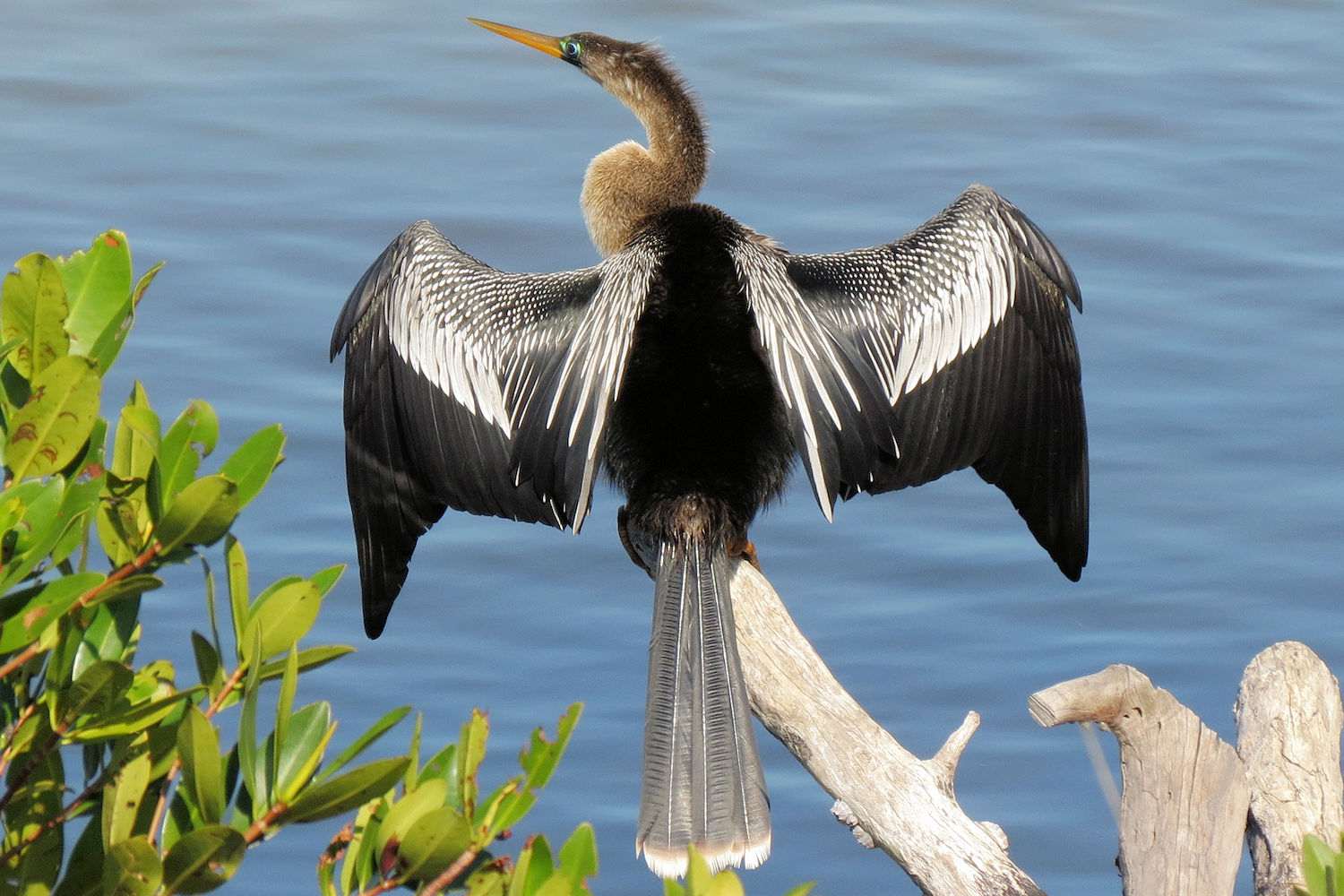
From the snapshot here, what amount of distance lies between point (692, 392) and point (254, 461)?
5.80 feet

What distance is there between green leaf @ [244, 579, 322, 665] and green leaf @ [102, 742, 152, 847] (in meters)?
0.18

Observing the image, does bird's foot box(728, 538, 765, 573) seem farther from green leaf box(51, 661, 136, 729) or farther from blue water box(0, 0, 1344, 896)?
green leaf box(51, 661, 136, 729)

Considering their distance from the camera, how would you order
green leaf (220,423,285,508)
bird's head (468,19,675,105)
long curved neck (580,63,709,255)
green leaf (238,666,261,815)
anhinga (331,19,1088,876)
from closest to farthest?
green leaf (238,666,261,815), green leaf (220,423,285,508), anhinga (331,19,1088,876), long curved neck (580,63,709,255), bird's head (468,19,675,105)

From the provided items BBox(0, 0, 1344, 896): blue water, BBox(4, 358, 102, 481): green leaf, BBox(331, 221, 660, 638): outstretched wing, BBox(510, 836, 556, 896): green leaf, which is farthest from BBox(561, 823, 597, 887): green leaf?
BBox(0, 0, 1344, 896): blue water

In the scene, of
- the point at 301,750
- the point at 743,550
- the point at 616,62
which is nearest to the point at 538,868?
the point at 301,750

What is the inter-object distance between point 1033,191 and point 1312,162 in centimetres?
130

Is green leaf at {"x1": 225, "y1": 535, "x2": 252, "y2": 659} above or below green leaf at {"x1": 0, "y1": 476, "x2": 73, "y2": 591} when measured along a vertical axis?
below

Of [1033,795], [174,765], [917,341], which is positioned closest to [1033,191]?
[1033,795]

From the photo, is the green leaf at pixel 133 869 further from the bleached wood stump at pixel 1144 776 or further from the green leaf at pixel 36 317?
the bleached wood stump at pixel 1144 776

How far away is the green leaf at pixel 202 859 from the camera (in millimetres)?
2025

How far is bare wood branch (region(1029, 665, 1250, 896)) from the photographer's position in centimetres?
332

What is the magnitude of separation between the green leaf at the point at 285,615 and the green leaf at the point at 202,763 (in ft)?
0.48

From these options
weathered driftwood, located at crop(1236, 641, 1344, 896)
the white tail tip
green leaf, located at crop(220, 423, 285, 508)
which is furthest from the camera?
weathered driftwood, located at crop(1236, 641, 1344, 896)

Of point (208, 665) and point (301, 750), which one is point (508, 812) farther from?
point (208, 665)
